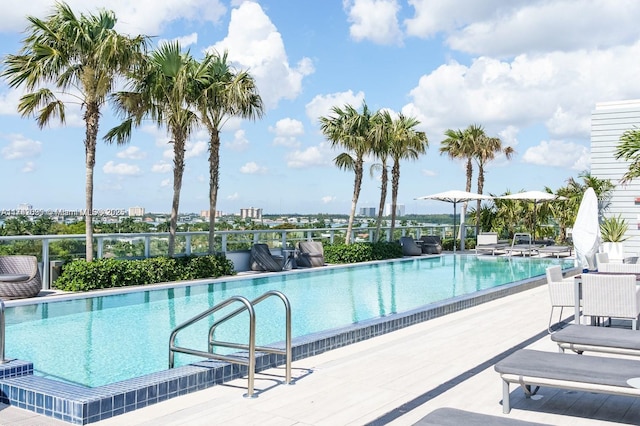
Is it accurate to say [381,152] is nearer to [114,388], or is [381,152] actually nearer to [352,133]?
[352,133]

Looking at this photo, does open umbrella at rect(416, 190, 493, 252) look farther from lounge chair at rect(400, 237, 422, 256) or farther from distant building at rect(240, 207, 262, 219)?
distant building at rect(240, 207, 262, 219)

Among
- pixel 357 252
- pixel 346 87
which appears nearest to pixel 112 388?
pixel 357 252

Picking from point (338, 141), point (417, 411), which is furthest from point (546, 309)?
point (338, 141)

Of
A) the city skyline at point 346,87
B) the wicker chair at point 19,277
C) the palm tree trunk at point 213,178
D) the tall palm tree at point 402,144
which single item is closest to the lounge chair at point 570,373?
the wicker chair at point 19,277

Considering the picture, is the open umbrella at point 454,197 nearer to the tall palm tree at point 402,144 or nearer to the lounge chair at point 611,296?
the tall palm tree at point 402,144

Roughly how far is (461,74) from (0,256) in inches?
781

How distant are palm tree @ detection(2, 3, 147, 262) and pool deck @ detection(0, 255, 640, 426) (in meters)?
7.24

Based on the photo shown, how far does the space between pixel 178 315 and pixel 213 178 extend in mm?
5755

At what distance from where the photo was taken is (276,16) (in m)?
21.2

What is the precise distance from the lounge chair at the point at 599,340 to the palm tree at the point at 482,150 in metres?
19.3

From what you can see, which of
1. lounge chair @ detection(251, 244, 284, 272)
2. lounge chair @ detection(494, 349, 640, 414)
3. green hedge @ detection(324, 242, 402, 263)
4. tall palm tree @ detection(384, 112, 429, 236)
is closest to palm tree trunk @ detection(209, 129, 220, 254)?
lounge chair @ detection(251, 244, 284, 272)

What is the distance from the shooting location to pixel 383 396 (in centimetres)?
481

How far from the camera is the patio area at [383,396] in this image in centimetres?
427

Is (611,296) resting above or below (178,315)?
above
